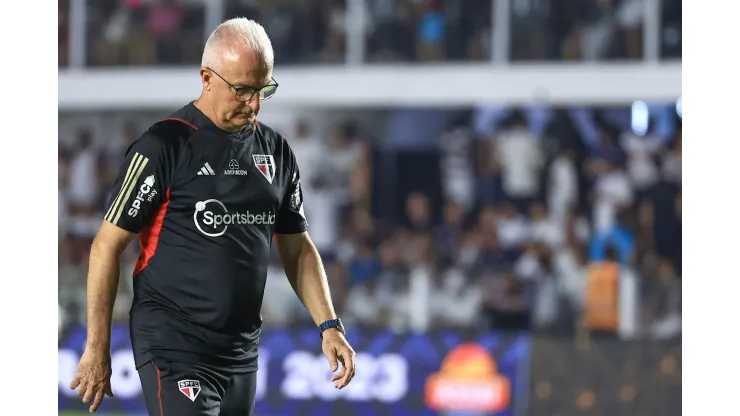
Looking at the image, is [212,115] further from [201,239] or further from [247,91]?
[201,239]

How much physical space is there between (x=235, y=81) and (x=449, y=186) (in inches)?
403

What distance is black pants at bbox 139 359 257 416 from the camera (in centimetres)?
384

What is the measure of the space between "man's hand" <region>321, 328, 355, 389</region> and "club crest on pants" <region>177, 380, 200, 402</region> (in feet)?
1.54

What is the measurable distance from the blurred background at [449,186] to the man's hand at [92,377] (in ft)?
24.2

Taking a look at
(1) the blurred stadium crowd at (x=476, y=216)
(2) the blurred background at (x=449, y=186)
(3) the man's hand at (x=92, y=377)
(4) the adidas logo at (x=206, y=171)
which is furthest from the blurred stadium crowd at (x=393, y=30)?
(3) the man's hand at (x=92, y=377)

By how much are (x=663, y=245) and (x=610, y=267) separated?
943 millimetres

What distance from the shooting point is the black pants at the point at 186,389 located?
12.6 ft

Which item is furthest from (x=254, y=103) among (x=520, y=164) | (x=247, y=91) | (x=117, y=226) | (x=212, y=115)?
(x=520, y=164)

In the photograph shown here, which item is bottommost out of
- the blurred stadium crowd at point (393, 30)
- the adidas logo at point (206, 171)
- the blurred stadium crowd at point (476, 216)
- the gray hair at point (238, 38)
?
the blurred stadium crowd at point (476, 216)

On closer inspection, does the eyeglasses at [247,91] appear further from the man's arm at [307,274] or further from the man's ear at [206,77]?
the man's arm at [307,274]

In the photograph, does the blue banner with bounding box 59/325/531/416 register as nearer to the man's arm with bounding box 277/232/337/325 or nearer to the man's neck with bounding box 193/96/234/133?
the man's arm with bounding box 277/232/337/325

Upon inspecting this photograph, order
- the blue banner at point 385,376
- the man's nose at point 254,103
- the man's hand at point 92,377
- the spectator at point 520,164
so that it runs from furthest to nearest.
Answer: the spectator at point 520,164, the blue banner at point 385,376, the man's nose at point 254,103, the man's hand at point 92,377

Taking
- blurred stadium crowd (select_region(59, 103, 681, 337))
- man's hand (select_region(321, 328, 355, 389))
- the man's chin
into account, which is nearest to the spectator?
blurred stadium crowd (select_region(59, 103, 681, 337))

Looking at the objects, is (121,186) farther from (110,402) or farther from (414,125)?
(414,125)
